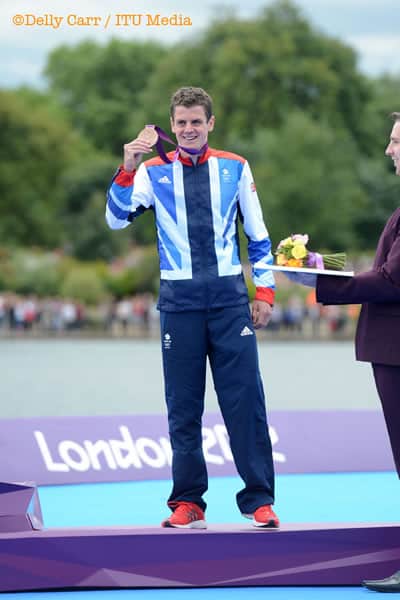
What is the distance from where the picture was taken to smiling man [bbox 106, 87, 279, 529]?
5777 millimetres

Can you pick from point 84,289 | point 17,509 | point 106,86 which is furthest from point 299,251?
point 106,86

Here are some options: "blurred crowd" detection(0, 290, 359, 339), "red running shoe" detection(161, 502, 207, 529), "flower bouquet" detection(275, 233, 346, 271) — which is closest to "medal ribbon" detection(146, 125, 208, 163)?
"flower bouquet" detection(275, 233, 346, 271)

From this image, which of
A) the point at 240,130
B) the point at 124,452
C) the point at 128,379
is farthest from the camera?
the point at 240,130

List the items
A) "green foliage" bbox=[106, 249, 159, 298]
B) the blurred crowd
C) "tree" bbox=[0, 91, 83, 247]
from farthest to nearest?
1. "tree" bbox=[0, 91, 83, 247]
2. "green foliage" bbox=[106, 249, 159, 298]
3. the blurred crowd

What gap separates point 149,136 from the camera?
5613mm

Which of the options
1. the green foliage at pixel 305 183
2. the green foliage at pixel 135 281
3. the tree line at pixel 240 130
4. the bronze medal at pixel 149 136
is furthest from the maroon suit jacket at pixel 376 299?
the tree line at pixel 240 130

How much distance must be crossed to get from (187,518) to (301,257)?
56.7 inches

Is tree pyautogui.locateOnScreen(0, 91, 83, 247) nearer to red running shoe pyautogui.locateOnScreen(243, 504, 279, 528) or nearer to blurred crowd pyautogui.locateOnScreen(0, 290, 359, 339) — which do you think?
blurred crowd pyautogui.locateOnScreen(0, 290, 359, 339)

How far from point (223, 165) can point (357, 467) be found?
4383 millimetres

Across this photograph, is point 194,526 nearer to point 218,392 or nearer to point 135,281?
point 218,392

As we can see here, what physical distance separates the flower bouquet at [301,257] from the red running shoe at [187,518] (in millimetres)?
1340

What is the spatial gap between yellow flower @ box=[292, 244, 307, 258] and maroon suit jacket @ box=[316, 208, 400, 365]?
140mm

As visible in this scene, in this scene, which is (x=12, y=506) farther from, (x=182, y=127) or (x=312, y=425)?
(x=312, y=425)

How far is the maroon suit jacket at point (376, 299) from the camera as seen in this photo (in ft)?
17.4
